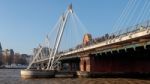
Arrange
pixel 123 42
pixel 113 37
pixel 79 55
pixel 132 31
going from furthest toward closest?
pixel 79 55
pixel 113 37
pixel 123 42
pixel 132 31

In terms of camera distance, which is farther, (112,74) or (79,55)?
(79,55)

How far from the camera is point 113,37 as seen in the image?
75.3m

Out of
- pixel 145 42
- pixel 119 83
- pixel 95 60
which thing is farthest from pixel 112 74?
pixel 145 42

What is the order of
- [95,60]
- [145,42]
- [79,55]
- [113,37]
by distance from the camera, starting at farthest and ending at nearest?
[79,55], [95,60], [113,37], [145,42]

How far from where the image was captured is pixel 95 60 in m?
89.8

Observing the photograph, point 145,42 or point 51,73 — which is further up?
point 145,42

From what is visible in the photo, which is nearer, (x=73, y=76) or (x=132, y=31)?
(x=132, y=31)

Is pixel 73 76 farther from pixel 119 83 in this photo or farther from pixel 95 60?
pixel 119 83

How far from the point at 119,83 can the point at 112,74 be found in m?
22.1

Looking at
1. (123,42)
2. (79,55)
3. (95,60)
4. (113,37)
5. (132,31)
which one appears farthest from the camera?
(79,55)

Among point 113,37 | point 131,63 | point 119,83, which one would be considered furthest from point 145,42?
point 131,63

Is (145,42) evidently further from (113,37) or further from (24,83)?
(24,83)

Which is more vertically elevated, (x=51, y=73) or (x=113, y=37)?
(x=113, y=37)

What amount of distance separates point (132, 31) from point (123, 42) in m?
6.18
